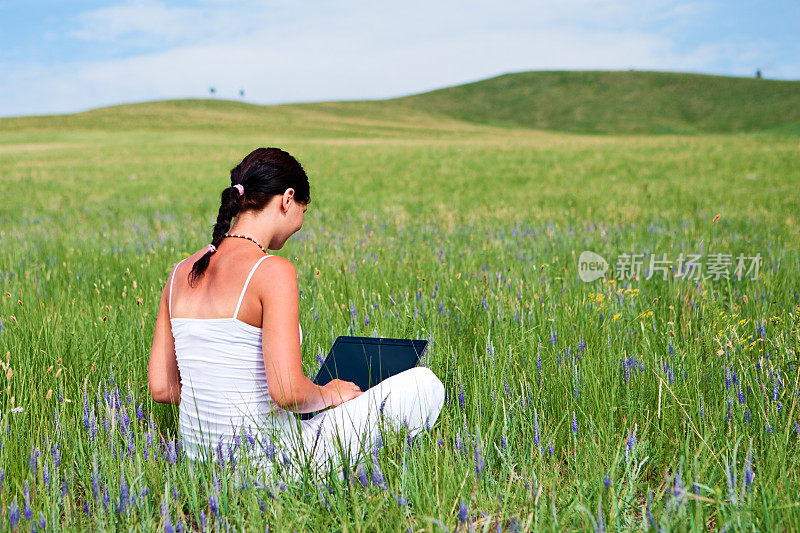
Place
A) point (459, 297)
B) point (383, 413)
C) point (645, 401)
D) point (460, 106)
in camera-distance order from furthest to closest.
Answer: point (460, 106), point (459, 297), point (645, 401), point (383, 413)

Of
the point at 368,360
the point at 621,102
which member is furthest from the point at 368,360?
the point at 621,102

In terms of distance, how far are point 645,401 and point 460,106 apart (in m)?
113

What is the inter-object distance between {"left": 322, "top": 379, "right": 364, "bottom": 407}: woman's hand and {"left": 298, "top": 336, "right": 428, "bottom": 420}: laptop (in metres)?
0.22

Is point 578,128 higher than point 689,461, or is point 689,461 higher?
point 578,128

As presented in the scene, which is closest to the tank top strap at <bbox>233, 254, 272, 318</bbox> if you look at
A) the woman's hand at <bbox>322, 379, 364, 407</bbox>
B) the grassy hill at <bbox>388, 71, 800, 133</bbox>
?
the woman's hand at <bbox>322, 379, 364, 407</bbox>

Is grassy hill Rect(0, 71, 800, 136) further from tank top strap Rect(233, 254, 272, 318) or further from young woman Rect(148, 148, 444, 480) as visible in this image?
tank top strap Rect(233, 254, 272, 318)

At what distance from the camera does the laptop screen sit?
283 centimetres

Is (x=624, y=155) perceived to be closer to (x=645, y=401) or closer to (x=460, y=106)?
(x=645, y=401)

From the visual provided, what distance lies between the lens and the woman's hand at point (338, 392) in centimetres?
247

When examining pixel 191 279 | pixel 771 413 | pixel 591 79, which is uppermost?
pixel 591 79

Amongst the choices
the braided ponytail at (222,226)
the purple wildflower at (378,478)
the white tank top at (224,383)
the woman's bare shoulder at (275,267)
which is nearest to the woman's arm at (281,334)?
the woman's bare shoulder at (275,267)

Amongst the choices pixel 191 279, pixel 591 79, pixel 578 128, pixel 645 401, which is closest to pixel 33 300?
pixel 191 279

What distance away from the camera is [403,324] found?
385cm

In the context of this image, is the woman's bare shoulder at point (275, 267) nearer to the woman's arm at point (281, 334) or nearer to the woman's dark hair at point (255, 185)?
the woman's arm at point (281, 334)
